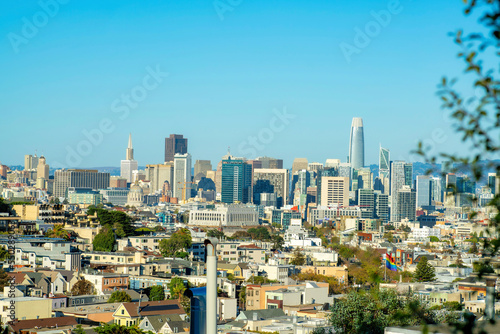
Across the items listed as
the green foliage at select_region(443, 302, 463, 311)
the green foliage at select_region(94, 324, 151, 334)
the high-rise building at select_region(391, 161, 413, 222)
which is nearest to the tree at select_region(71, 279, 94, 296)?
the green foliage at select_region(94, 324, 151, 334)

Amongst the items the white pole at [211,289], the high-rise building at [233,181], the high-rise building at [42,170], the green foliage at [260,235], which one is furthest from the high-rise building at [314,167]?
the white pole at [211,289]

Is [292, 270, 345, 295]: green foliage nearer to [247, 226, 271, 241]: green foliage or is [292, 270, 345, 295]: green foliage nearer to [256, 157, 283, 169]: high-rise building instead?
[247, 226, 271, 241]: green foliage

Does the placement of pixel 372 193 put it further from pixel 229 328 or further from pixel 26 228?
pixel 229 328

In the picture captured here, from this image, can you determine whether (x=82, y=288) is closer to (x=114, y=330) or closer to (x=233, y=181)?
(x=114, y=330)

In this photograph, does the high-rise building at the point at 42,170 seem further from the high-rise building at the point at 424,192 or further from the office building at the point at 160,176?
the high-rise building at the point at 424,192

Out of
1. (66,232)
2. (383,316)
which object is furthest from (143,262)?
(383,316)

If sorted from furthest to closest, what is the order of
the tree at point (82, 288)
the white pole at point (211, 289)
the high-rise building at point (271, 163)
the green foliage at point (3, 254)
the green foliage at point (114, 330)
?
the high-rise building at point (271, 163) < the green foliage at point (3, 254) < the tree at point (82, 288) < the green foliage at point (114, 330) < the white pole at point (211, 289)
